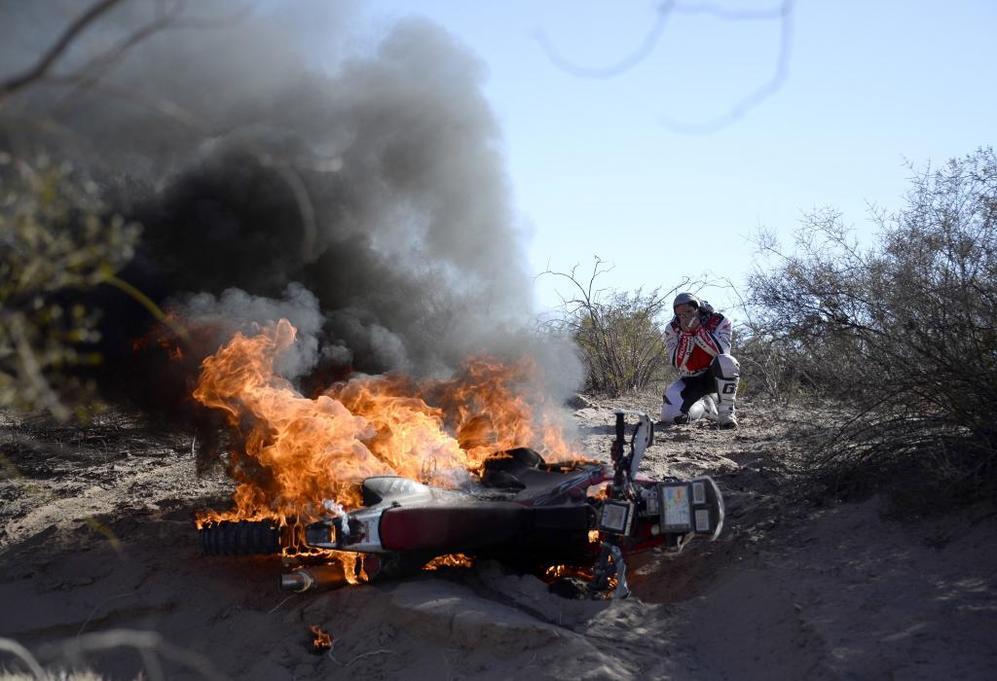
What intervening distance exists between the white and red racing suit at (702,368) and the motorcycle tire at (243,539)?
613 cm

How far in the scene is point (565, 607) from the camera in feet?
22.9

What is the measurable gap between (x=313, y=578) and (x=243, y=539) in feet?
1.99

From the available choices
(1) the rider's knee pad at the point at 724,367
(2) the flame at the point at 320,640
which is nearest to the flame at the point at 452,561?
(2) the flame at the point at 320,640

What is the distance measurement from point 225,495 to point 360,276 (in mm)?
3380

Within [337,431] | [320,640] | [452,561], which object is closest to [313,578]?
[320,640]

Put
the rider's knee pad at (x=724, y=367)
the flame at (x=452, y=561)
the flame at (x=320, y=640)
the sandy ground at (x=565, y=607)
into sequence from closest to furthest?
the sandy ground at (x=565, y=607), the flame at (x=320, y=640), the flame at (x=452, y=561), the rider's knee pad at (x=724, y=367)

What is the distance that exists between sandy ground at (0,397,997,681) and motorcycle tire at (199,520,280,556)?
2.13 ft

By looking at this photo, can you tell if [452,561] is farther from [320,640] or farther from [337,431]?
[337,431]

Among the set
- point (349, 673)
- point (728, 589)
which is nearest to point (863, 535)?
point (728, 589)

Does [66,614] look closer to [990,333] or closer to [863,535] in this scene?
[863,535]

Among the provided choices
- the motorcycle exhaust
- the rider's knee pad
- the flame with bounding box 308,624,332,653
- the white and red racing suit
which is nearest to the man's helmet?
the white and red racing suit

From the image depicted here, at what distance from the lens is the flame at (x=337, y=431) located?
324 inches

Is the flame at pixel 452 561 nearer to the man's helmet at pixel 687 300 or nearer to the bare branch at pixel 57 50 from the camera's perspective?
the man's helmet at pixel 687 300

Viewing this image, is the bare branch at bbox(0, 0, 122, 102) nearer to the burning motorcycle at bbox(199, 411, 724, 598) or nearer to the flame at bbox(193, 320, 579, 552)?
the burning motorcycle at bbox(199, 411, 724, 598)
